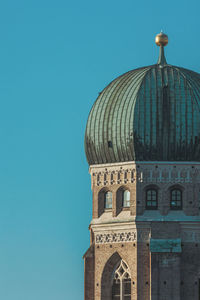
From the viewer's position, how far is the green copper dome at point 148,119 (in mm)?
83375

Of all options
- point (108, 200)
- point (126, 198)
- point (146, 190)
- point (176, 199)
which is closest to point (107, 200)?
point (108, 200)

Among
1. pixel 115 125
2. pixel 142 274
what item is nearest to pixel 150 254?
pixel 142 274

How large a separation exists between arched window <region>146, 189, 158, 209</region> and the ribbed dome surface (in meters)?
1.77

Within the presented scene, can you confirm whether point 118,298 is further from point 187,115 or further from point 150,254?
point 187,115

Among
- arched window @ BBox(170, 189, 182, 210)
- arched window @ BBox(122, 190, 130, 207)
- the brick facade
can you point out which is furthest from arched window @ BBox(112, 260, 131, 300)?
arched window @ BBox(170, 189, 182, 210)

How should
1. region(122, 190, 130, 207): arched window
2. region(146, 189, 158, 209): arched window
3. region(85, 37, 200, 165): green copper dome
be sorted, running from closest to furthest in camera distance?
region(85, 37, 200, 165): green copper dome
region(146, 189, 158, 209): arched window
region(122, 190, 130, 207): arched window

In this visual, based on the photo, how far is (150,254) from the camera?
8206 centimetres

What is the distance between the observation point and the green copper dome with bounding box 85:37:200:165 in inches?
3282

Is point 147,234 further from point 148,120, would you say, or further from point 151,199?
point 148,120

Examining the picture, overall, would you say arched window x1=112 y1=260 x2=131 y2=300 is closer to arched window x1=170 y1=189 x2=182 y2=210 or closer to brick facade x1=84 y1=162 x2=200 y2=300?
brick facade x1=84 y1=162 x2=200 y2=300

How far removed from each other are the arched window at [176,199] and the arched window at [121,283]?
4.01 meters

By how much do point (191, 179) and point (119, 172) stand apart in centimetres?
384

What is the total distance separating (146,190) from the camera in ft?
275

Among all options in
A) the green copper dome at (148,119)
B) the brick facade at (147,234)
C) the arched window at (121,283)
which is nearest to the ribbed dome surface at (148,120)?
the green copper dome at (148,119)
